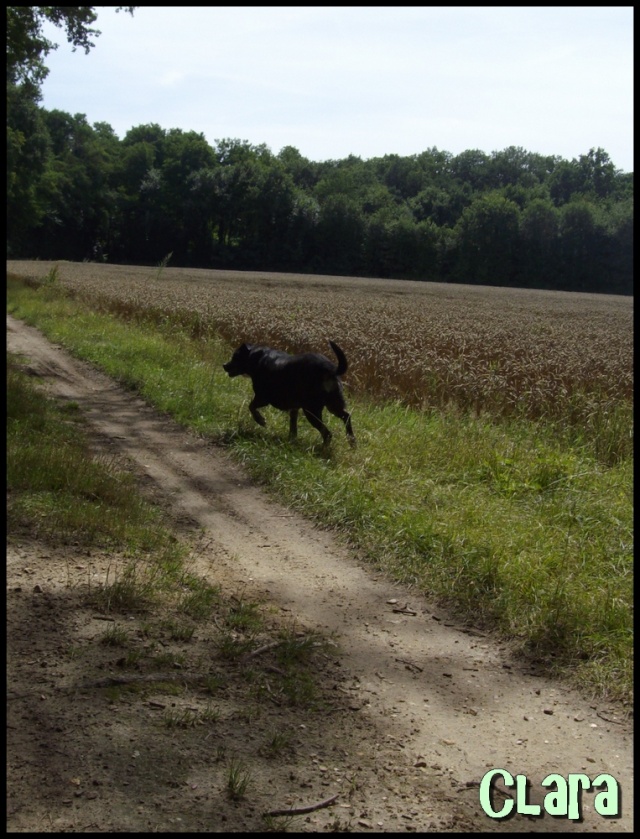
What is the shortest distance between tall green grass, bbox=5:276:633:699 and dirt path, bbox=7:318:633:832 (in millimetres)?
304

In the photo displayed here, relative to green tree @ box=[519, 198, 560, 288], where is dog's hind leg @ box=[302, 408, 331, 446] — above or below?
below

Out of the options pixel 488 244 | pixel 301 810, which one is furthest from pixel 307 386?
pixel 488 244

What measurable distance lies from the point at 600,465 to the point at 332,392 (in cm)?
330

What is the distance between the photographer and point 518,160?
13175 cm

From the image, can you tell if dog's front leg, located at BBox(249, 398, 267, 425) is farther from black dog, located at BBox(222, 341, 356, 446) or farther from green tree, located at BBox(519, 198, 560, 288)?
green tree, located at BBox(519, 198, 560, 288)

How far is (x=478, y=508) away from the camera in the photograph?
24.0 ft

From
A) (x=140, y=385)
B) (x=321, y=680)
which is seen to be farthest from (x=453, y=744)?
(x=140, y=385)

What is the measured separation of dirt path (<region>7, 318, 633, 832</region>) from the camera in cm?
338

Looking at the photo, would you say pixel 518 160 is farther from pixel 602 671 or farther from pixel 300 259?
pixel 602 671

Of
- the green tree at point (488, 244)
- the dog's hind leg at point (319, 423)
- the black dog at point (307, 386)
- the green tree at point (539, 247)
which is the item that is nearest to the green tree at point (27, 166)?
the black dog at point (307, 386)

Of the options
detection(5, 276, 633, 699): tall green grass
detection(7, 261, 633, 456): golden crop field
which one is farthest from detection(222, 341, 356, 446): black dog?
detection(7, 261, 633, 456): golden crop field

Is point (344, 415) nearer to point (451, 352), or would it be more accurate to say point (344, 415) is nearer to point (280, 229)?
point (451, 352)

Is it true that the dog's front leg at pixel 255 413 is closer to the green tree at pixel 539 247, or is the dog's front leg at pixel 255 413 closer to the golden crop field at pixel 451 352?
the golden crop field at pixel 451 352

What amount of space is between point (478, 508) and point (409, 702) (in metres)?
3.27
